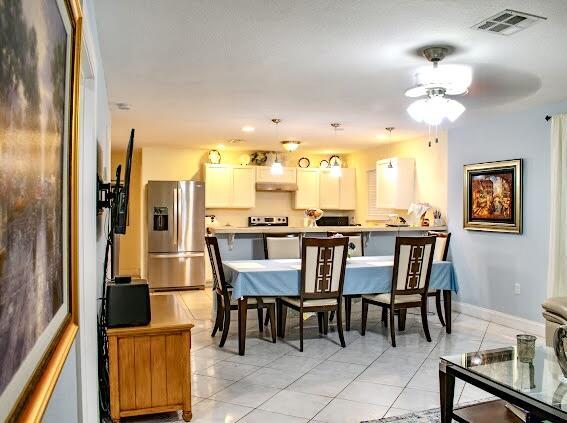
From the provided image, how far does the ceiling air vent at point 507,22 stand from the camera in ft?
8.38

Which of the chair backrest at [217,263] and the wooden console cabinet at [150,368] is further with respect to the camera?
the chair backrest at [217,263]

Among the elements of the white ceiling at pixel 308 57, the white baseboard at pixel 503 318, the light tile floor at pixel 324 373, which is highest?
the white ceiling at pixel 308 57

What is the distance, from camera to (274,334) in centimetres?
439

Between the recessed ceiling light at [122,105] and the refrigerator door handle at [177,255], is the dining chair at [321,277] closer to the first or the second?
the recessed ceiling light at [122,105]

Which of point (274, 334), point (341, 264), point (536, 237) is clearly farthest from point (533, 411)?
point (536, 237)

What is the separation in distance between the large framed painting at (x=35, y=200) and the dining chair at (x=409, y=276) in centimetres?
356

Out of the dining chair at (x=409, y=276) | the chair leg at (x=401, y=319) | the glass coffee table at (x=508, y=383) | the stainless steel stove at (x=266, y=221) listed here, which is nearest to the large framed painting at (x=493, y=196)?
the dining chair at (x=409, y=276)

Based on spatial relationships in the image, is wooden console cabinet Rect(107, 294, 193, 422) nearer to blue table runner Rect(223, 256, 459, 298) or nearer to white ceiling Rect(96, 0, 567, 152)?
blue table runner Rect(223, 256, 459, 298)

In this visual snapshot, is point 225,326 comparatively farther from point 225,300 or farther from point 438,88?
point 438,88

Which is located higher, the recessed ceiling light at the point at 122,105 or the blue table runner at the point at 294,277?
the recessed ceiling light at the point at 122,105

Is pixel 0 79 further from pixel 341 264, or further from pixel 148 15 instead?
pixel 341 264

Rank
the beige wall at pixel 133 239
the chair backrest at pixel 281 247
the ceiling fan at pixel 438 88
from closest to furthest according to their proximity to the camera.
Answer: the ceiling fan at pixel 438 88, the chair backrest at pixel 281 247, the beige wall at pixel 133 239

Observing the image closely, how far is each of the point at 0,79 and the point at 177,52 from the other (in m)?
2.76

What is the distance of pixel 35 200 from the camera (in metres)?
0.81
